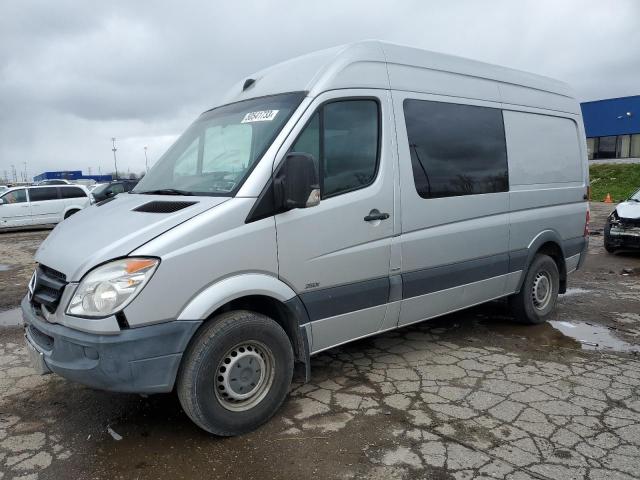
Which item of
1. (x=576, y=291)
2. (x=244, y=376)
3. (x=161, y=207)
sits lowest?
(x=576, y=291)

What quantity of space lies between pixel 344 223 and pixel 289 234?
48cm

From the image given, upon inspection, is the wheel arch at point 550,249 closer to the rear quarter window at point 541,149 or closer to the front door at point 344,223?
the rear quarter window at point 541,149

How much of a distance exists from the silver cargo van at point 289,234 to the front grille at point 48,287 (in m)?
0.01

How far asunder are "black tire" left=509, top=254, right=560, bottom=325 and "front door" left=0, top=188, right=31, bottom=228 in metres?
17.9

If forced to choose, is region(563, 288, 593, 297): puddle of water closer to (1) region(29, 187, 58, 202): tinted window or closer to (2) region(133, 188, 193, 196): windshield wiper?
(2) region(133, 188, 193, 196): windshield wiper

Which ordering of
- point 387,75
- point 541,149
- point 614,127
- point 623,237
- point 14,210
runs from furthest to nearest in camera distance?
point 614,127
point 14,210
point 623,237
point 541,149
point 387,75

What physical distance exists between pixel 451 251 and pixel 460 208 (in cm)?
39

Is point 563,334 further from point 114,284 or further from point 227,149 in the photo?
point 114,284

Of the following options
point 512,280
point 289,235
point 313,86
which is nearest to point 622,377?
point 512,280

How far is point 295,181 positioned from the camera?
323 cm

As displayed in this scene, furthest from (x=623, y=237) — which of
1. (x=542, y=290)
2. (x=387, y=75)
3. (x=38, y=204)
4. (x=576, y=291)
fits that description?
(x=38, y=204)

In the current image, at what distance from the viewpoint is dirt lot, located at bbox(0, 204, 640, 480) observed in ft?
9.84

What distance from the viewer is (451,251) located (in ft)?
14.8

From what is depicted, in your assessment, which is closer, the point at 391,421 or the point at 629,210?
the point at 391,421
